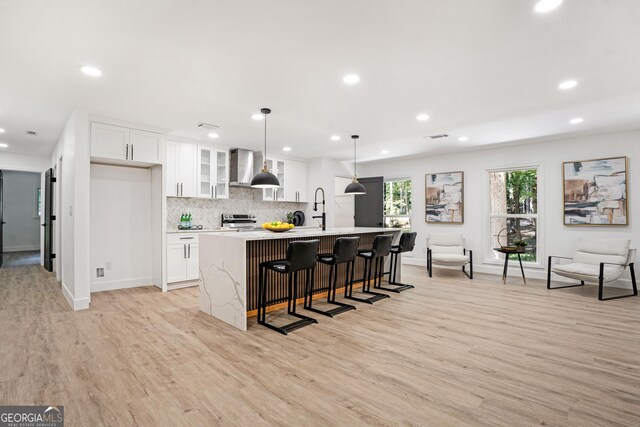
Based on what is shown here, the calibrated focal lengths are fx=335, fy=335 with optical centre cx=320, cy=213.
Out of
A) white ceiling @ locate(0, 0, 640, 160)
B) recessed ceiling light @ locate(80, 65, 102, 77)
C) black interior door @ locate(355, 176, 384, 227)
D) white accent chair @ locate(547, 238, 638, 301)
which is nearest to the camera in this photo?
white ceiling @ locate(0, 0, 640, 160)

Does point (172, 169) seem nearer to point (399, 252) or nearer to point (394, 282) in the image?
point (399, 252)

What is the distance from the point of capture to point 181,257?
5.45 metres

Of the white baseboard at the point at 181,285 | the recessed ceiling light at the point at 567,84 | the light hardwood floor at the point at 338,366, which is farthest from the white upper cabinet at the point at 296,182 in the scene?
the recessed ceiling light at the point at 567,84

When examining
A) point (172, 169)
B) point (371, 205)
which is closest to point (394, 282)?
point (371, 205)

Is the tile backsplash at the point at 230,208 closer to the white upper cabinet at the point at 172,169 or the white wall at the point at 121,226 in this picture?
the white upper cabinet at the point at 172,169

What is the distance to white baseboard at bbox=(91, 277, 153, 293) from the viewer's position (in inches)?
203

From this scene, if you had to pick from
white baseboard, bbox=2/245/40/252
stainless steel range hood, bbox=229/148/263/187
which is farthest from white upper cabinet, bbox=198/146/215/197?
white baseboard, bbox=2/245/40/252

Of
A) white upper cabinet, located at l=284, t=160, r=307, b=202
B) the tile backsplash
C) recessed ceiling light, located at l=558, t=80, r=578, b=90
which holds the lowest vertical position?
the tile backsplash

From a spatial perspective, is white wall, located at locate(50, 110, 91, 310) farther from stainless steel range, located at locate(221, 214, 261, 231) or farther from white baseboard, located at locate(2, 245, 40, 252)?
white baseboard, located at locate(2, 245, 40, 252)

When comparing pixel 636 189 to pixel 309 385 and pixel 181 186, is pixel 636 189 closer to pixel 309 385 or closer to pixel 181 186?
pixel 309 385

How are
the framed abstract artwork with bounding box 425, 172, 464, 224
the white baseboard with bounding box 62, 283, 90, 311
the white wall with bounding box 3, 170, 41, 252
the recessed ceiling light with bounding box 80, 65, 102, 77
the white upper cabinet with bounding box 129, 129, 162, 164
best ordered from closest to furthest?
1. the recessed ceiling light with bounding box 80, 65, 102, 77
2. the white baseboard with bounding box 62, 283, 90, 311
3. the white upper cabinet with bounding box 129, 129, 162, 164
4. the framed abstract artwork with bounding box 425, 172, 464, 224
5. the white wall with bounding box 3, 170, 41, 252

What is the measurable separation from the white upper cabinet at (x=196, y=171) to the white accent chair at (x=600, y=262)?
5.88 m

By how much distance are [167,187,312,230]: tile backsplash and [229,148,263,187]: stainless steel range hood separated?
0.39 meters

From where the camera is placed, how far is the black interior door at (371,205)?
8133mm
